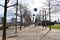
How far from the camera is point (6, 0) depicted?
19.5 meters

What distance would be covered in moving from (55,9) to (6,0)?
47097 millimetres

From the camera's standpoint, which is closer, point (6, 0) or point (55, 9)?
point (6, 0)

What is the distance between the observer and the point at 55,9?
2579 inches
